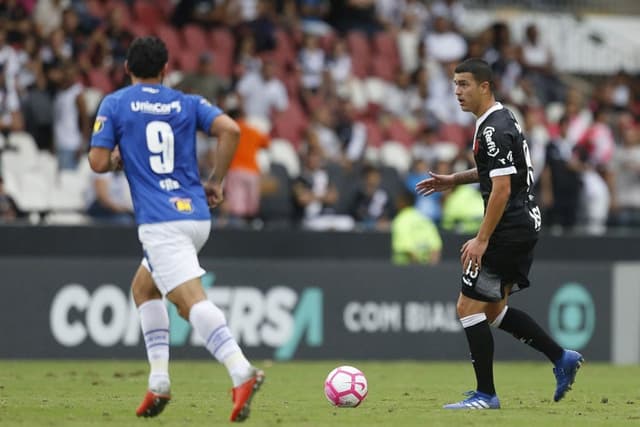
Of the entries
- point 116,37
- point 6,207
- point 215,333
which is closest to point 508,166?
point 215,333

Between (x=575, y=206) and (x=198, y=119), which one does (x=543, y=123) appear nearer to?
(x=575, y=206)

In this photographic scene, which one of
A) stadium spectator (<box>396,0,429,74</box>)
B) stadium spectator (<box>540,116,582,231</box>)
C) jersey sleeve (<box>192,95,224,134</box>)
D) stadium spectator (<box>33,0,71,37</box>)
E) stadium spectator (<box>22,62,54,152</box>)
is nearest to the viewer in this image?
jersey sleeve (<box>192,95,224,134</box>)

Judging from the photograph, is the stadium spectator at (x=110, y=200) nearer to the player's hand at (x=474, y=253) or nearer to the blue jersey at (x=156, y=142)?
the player's hand at (x=474, y=253)

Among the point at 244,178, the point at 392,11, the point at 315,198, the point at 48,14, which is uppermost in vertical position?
the point at 392,11

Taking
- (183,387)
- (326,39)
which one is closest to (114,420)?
(183,387)

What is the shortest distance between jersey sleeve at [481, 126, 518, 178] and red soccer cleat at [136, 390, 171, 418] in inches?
106

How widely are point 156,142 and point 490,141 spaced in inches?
93.4

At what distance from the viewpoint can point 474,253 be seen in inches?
364

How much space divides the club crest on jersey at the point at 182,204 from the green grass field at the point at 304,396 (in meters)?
1.30

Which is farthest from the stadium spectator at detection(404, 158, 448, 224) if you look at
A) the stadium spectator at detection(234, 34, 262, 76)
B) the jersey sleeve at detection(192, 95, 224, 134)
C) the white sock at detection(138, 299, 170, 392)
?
the jersey sleeve at detection(192, 95, 224, 134)

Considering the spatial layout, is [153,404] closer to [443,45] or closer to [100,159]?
[100,159]

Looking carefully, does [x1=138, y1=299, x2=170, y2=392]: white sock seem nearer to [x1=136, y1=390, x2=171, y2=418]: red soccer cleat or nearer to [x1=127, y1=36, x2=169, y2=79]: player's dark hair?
[x1=136, y1=390, x2=171, y2=418]: red soccer cleat

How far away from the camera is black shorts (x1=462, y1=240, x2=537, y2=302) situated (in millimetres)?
9500

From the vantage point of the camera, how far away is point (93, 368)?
1430 centimetres
